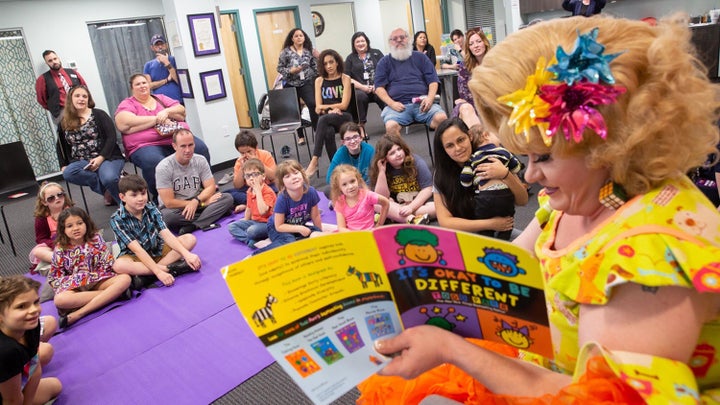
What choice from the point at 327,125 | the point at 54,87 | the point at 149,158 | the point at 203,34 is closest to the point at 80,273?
the point at 149,158

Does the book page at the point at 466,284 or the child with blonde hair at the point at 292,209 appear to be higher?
the book page at the point at 466,284

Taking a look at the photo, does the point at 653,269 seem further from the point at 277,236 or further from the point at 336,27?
the point at 336,27

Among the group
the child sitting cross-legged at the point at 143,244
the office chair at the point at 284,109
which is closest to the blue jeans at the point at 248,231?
the child sitting cross-legged at the point at 143,244

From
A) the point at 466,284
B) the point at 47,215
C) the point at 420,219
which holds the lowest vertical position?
the point at 420,219

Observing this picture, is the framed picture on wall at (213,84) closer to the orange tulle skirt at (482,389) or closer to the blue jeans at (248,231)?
the blue jeans at (248,231)

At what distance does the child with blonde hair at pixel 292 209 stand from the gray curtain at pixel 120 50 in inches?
231

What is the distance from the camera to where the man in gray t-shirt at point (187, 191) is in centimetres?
461

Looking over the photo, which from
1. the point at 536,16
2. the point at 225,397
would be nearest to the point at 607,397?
the point at 225,397

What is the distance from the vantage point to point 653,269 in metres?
0.75

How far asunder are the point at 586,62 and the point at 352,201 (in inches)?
120

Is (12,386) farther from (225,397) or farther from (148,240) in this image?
(148,240)

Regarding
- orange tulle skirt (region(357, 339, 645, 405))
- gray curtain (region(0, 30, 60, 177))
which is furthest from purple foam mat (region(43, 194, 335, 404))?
gray curtain (region(0, 30, 60, 177))

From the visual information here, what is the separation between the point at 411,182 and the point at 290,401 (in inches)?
90.1

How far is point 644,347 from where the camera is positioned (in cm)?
77
